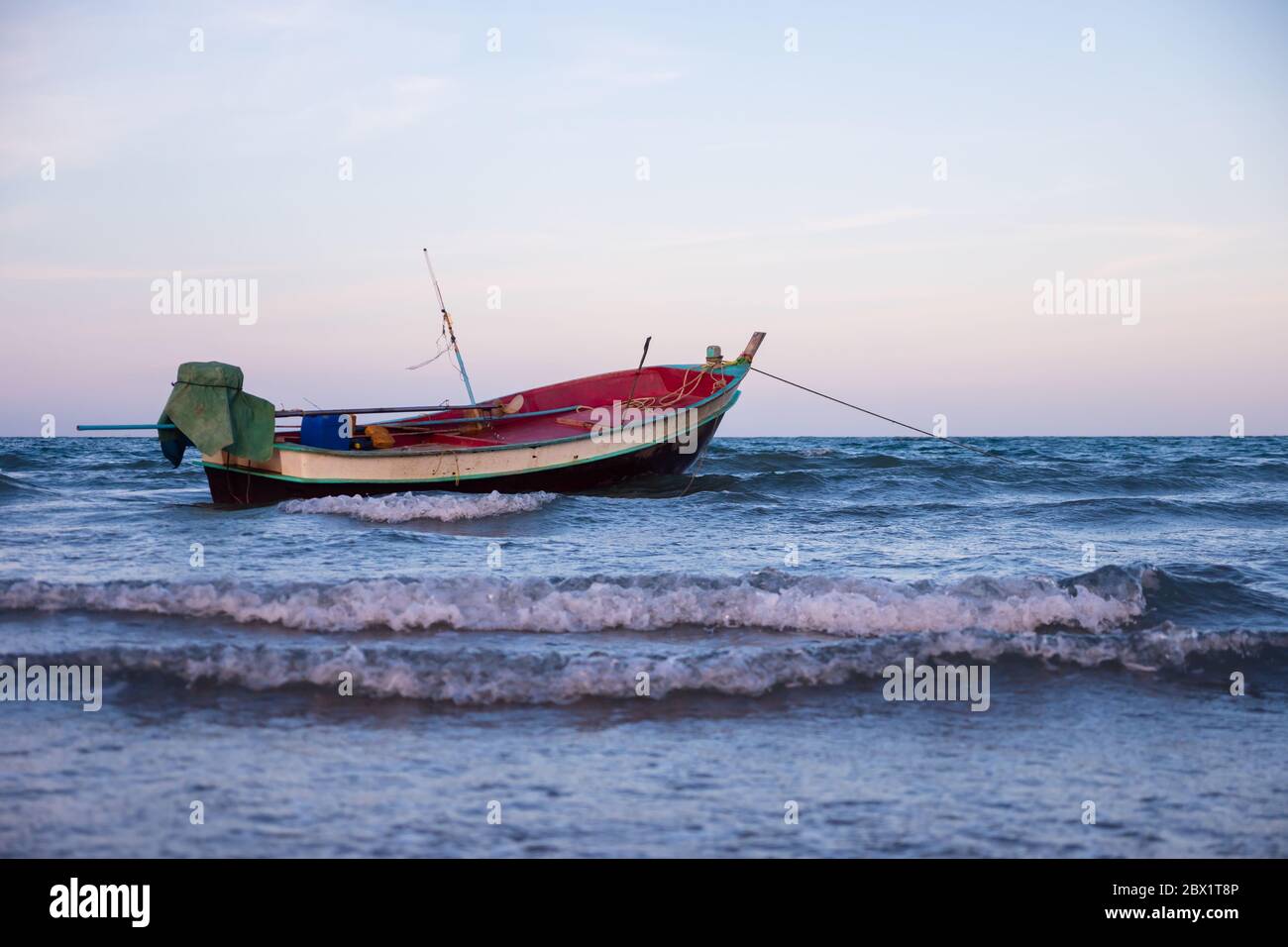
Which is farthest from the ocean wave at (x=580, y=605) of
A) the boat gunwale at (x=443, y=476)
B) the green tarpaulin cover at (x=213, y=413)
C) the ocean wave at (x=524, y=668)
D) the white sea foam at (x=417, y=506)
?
the boat gunwale at (x=443, y=476)

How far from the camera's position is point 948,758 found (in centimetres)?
492

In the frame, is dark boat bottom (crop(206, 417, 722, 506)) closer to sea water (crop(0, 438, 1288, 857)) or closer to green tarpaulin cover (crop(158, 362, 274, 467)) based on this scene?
green tarpaulin cover (crop(158, 362, 274, 467))

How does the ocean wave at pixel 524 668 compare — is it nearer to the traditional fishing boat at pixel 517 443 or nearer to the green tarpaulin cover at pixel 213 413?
the green tarpaulin cover at pixel 213 413

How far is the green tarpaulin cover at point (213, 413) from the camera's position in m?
14.4

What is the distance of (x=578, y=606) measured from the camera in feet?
26.0

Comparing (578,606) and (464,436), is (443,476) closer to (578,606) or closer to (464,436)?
(464,436)

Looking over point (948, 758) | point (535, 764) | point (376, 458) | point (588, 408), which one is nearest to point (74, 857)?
point (535, 764)

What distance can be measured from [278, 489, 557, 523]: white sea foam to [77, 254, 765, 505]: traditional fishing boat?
50 cm

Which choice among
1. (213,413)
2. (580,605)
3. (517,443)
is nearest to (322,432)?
(213,413)

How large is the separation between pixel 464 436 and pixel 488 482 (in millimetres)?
2319

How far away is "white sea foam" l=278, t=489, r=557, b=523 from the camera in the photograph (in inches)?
589
